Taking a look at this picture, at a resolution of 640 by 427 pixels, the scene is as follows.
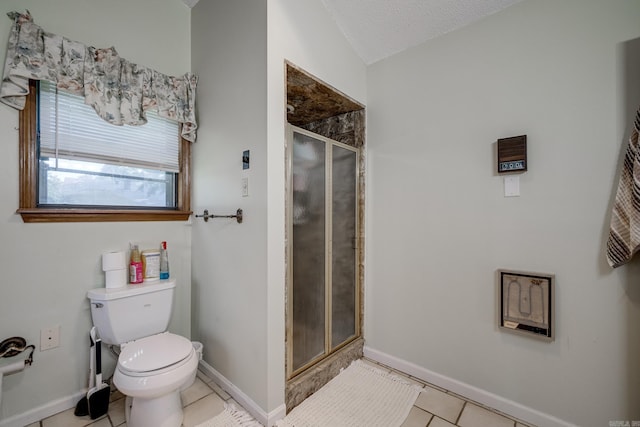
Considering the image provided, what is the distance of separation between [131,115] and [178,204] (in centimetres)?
69

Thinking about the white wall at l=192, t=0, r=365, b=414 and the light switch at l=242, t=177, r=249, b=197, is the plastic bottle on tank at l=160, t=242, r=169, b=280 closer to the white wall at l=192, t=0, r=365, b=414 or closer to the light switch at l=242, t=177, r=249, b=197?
the white wall at l=192, t=0, r=365, b=414

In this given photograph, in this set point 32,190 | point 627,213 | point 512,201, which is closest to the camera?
point 627,213

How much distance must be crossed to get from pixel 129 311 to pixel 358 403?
1548 mm

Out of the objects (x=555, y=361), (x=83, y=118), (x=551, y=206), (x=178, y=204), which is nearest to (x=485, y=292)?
(x=555, y=361)

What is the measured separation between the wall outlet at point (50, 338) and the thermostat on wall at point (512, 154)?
2.82 m

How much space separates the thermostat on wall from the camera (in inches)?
60.6

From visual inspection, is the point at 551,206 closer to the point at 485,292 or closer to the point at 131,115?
the point at 485,292

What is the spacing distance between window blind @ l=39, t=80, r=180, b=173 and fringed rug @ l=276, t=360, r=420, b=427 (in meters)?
1.95

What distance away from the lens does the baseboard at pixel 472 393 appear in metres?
1.51

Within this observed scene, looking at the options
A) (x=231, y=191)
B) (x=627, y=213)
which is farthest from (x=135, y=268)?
(x=627, y=213)

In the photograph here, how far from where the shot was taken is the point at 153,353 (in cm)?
146

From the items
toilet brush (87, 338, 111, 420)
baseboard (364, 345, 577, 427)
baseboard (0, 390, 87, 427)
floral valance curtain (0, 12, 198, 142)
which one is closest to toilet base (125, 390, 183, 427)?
toilet brush (87, 338, 111, 420)

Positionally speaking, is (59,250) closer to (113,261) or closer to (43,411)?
(113,261)

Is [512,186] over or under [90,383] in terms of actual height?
over
